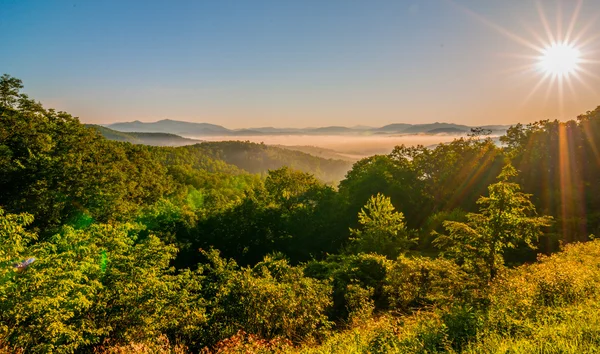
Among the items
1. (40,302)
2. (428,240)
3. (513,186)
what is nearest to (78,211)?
(40,302)

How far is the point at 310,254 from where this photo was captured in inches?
961

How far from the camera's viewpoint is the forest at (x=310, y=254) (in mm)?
9094

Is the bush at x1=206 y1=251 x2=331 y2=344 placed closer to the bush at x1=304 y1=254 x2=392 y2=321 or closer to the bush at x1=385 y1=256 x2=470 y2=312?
the bush at x1=385 y1=256 x2=470 y2=312

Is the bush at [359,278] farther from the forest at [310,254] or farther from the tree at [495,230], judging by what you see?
the tree at [495,230]

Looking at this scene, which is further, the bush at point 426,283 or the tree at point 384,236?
the tree at point 384,236

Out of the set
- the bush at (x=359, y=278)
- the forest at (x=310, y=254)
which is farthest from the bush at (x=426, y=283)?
the bush at (x=359, y=278)

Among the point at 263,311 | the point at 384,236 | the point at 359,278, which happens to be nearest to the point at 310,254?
the point at 384,236

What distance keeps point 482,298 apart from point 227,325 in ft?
29.3

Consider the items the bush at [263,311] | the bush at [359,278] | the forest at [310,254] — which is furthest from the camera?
the bush at [359,278]

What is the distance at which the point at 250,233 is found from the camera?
3669 centimetres

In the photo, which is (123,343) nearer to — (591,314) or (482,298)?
(482,298)

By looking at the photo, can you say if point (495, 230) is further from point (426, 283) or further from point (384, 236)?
point (384, 236)

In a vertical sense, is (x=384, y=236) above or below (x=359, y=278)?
above

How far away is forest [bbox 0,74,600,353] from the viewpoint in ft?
29.8
